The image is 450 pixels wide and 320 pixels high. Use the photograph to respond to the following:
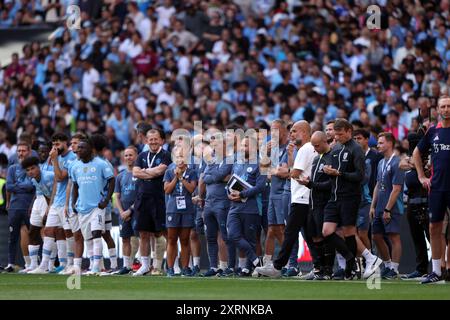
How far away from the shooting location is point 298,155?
1789 cm

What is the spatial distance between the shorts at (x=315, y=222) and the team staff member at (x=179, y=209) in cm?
261

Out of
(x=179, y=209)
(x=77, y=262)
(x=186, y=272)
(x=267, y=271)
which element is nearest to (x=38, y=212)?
(x=77, y=262)

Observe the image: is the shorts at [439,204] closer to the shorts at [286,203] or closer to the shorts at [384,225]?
the shorts at [384,225]

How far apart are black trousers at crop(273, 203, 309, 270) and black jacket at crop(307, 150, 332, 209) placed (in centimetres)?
39

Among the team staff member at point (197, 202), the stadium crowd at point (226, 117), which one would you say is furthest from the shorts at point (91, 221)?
the team staff member at point (197, 202)

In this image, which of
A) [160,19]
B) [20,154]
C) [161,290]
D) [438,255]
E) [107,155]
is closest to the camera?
[161,290]

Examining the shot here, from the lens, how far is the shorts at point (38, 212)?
22.0 metres

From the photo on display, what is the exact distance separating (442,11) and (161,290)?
17525 millimetres

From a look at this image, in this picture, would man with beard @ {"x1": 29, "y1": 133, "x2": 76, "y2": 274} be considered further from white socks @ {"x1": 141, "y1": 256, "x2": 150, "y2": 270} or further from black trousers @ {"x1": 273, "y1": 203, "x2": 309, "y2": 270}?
black trousers @ {"x1": 273, "y1": 203, "x2": 309, "y2": 270}

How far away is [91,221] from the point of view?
787 inches

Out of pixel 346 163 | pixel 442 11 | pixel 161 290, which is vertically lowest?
pixel 161 290
